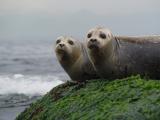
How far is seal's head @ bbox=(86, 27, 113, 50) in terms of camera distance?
8.84 meters

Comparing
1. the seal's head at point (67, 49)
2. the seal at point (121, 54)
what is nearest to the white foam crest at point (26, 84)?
the seal's head at point (67, 49)

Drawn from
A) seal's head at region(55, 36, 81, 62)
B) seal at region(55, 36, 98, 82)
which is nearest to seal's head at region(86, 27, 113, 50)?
seal at region(55, 36, 98, 82)

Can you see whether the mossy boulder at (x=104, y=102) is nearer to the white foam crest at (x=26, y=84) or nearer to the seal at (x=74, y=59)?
the seal at (x=74, y=59)

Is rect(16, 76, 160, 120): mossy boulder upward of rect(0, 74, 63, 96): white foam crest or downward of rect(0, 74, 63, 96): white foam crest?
downward

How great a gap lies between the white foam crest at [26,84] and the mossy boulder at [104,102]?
635 inches

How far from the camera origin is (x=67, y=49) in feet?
34.3

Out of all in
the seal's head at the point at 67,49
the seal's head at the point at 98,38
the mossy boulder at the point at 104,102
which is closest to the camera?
the mossy boulder at the point at 104,102

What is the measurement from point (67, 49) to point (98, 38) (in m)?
1.54

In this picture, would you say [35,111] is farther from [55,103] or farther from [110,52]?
[110,52]

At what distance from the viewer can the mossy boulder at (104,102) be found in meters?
5.86

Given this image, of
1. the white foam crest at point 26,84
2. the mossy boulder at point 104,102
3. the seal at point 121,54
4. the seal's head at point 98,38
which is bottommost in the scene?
the mossy boulder at point 104,102

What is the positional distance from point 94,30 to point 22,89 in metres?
18.0

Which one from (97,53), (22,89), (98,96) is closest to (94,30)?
(97,53)

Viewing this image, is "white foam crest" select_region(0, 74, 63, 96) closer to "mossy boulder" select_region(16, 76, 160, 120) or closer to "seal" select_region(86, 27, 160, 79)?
"seal" select_region(86, 27, 160, 79)
